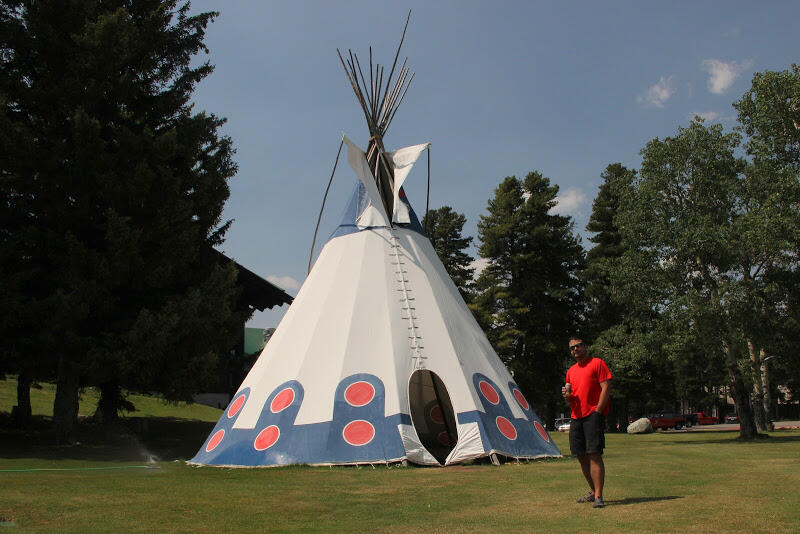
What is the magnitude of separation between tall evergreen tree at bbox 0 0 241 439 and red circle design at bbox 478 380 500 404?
28.4ft

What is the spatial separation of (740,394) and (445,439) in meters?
15.3

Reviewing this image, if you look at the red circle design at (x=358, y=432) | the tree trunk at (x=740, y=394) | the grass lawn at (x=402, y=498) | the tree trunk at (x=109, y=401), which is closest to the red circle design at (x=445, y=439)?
the grass lawn at (x=402, y=498)

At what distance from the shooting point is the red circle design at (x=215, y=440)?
1225 cm

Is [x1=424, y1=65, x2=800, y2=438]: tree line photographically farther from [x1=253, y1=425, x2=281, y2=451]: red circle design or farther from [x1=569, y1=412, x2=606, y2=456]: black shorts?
[x1=569, y1=412, x2=606, y2=456]: black shorts

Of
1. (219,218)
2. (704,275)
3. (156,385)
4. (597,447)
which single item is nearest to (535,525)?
(597,447)

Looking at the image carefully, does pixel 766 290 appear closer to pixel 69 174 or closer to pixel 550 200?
pixel 550 200

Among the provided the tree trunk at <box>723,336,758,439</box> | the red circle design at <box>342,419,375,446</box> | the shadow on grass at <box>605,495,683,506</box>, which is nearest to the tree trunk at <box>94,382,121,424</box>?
the red circle design at <box>342,419,375,446</box>

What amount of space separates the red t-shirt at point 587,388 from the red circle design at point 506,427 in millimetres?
4974

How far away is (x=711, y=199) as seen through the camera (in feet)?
78.9

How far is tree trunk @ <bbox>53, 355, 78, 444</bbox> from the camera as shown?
56.6 feet

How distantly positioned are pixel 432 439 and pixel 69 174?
11.4 metres

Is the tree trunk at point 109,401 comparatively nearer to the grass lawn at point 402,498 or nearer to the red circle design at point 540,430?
the grass lawn at point 402,498

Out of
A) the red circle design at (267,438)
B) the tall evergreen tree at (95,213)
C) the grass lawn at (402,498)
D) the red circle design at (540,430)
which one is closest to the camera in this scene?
the grass lawn at (402,498)

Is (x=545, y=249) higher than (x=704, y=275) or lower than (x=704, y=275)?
higher
